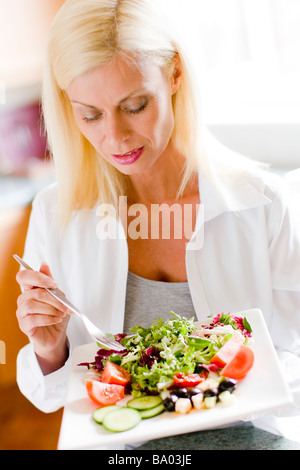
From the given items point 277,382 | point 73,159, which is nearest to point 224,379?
point 277,382

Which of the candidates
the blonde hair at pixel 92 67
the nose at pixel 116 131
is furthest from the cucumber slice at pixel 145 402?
the blonde hair at pixel 92 67

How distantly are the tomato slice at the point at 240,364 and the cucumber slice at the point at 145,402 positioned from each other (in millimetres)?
119

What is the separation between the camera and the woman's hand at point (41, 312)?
3.71 feet

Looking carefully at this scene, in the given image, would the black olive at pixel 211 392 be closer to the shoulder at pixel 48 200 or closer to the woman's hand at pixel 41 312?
the woman's hand at pixel 41 312

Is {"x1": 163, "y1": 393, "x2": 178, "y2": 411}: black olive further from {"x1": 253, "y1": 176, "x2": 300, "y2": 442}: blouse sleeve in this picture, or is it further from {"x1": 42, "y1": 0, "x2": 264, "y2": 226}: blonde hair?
{"x1": 42, "y1": 0, "x2": 264, "y2": 226}: blonde hair

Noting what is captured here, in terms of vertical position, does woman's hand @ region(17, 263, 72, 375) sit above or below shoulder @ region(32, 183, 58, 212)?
below

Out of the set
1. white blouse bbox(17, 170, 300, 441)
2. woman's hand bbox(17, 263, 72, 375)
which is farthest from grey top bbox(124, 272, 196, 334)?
woman's hand bbox(17, 263, 72, 375)

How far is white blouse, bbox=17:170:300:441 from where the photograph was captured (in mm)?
1333

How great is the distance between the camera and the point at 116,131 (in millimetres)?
1144

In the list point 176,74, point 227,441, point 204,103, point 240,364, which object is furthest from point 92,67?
point 204,103

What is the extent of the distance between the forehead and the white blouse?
352 mm

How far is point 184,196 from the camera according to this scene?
1.45 m

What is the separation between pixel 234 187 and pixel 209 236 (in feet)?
0.43

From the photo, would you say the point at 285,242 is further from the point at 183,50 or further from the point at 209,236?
the point at 183,50
